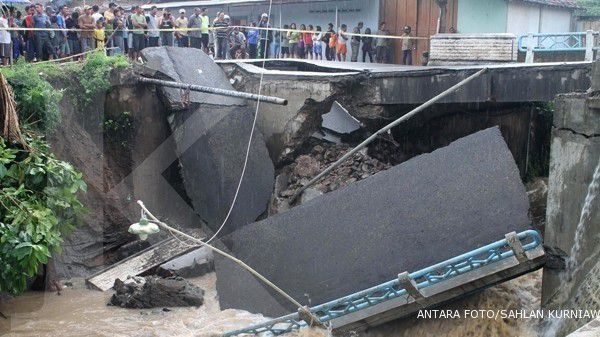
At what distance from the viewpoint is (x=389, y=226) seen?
7066 mm

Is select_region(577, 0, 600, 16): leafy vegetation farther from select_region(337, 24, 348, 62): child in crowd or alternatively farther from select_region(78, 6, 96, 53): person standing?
select_region(78, 6, 96, 53): person standing

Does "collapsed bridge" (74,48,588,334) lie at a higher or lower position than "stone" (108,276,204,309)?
higher

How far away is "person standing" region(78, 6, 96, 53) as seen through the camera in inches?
538

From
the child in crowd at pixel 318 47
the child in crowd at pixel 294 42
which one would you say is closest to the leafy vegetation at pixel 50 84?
the child in crowd at pixel 294 42

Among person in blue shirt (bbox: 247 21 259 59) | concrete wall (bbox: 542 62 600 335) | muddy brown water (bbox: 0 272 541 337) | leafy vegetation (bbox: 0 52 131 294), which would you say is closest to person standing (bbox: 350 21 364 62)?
person in blue shirt (bbox: 247 21 259 59)

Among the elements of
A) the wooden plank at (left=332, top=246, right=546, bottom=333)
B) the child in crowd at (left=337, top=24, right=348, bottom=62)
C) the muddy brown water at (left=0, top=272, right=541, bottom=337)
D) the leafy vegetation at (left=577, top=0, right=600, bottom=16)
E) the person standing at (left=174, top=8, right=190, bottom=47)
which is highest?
the leafy vegetation at (left=577, top=0, right=600, bottom=16)

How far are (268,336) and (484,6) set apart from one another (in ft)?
44.5

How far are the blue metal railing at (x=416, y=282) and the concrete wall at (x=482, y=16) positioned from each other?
1286 cm

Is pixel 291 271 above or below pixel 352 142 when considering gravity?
below

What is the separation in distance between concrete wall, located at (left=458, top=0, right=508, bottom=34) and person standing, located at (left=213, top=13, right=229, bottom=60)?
6.20 metres

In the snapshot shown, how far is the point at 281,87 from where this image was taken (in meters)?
10.9

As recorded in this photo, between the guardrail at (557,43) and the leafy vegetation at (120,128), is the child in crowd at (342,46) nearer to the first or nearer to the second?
the guardrail at (557,43)

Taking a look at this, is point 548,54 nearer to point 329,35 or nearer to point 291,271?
point 329,35

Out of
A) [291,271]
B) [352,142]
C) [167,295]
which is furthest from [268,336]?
[352,142]
